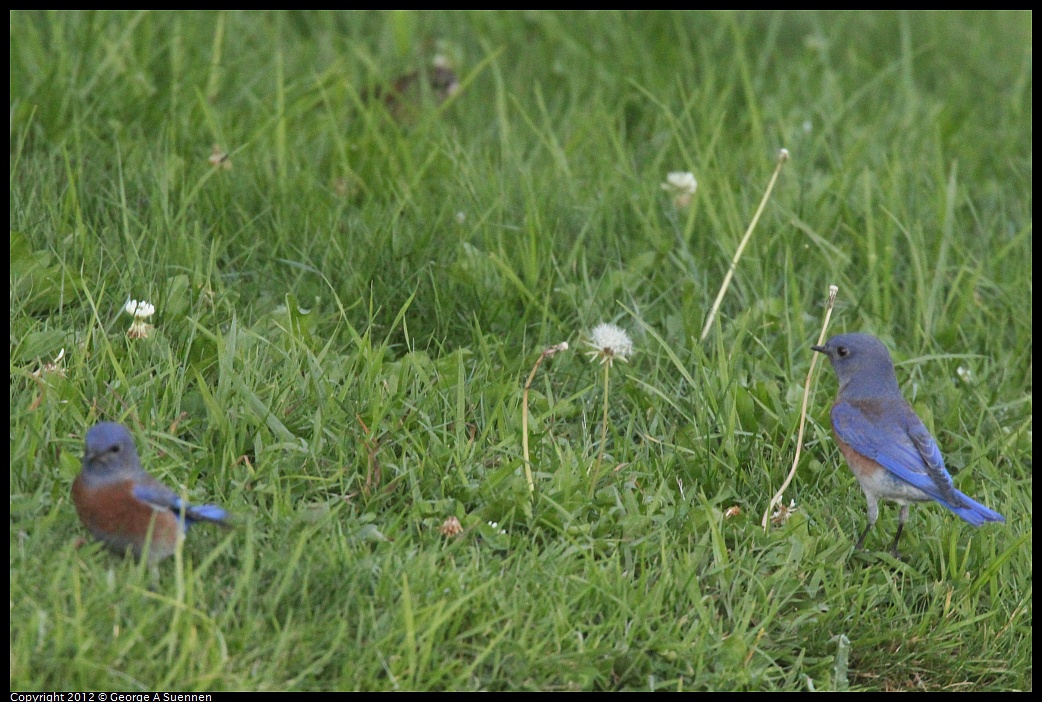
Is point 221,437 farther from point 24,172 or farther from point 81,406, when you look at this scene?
point 24,172

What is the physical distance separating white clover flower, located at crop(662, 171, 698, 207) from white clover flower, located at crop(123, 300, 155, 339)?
239cm

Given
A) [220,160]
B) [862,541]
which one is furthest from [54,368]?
[862,541]

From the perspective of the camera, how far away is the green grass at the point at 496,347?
128 inches

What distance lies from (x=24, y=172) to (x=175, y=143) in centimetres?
68

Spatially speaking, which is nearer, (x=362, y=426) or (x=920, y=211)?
(x=362, y=426)

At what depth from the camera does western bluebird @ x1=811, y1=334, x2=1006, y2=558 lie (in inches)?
152

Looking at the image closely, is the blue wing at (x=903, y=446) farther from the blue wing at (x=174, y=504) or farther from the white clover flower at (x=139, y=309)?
the white clover flower at (x=139, y=309)

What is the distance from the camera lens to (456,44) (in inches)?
267

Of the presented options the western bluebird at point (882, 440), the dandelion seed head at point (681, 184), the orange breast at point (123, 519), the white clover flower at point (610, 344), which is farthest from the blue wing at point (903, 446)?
the orange breast at point (123, 519)

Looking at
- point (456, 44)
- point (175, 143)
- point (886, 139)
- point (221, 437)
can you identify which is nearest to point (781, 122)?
point (886, 139)

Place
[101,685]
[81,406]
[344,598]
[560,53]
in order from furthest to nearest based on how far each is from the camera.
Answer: [560,53] → [81,406] → [344,598] → [101,685]

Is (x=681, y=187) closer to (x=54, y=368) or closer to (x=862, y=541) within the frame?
(x=862, y=541)

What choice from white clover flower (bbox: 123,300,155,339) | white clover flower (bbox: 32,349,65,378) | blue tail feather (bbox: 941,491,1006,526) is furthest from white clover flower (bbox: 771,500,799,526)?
white clover flower (bbox: 32,349,65,378)

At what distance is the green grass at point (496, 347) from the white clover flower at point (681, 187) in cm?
9
